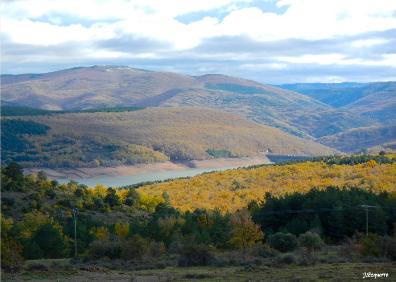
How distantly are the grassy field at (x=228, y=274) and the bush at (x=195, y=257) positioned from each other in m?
1.44

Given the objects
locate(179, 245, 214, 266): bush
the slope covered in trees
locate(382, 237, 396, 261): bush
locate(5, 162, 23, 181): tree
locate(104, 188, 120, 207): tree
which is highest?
locate(5, 162, 23, 181): tree

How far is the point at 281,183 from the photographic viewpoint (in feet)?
348

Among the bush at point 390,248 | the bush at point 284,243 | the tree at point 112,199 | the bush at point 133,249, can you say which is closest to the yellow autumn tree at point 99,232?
the bush at point 133,249

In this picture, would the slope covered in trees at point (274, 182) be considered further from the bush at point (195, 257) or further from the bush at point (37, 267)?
the bush at point (37, 267)

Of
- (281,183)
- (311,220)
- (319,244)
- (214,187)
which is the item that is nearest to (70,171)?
(214,187)

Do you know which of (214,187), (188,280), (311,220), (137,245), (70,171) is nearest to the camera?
(188,280)

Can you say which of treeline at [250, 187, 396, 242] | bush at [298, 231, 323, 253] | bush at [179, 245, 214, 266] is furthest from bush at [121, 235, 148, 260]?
treeline at [250, 187, 396, 242]

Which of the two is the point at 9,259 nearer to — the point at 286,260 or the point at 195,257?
the point at 195,257

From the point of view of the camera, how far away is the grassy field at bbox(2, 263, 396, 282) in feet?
93.2

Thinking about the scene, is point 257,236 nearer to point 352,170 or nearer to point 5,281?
point 5,281

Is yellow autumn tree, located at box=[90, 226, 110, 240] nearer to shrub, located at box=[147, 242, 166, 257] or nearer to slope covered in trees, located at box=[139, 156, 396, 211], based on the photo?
shrub, located at box=[147, 242, 166, 257]

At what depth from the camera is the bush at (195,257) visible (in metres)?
36.2

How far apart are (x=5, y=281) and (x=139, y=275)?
6111 mm

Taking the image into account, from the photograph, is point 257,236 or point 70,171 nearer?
point 257,236
